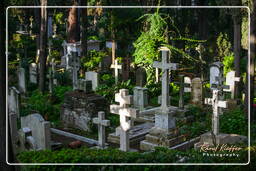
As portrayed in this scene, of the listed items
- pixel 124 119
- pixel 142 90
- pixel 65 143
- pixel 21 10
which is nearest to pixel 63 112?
pixel 65 143

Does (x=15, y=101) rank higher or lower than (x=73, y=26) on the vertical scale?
lower

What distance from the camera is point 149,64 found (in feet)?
34.1

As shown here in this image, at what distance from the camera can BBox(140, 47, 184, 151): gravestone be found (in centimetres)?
955

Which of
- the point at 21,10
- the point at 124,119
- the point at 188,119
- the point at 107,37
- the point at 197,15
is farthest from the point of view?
the point at 21,10

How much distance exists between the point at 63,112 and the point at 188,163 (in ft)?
18.9

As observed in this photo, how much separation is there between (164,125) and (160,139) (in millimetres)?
377

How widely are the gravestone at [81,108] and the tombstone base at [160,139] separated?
1836mm

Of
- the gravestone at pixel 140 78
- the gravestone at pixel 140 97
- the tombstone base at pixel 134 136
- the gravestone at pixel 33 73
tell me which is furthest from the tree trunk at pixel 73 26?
the tombstone base at pixel 134 136

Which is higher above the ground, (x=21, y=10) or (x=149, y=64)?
(x=21, y=10)

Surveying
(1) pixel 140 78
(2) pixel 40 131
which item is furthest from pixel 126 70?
(2) pixel 40 131

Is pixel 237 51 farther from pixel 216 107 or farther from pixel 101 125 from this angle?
pixel 101 125

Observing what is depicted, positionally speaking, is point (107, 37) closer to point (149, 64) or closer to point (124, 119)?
point (149, 64)

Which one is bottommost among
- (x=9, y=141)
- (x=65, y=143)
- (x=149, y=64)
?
(x=65, y=143)

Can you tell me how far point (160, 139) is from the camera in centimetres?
953
